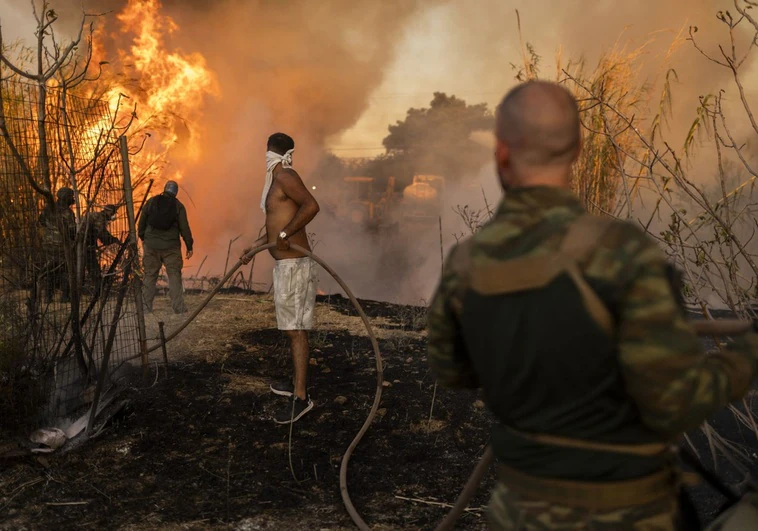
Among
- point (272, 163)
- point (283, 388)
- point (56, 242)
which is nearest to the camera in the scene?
point (56, 242)

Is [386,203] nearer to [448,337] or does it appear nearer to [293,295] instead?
[293,295]

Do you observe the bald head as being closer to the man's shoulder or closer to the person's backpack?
the man's shoulder

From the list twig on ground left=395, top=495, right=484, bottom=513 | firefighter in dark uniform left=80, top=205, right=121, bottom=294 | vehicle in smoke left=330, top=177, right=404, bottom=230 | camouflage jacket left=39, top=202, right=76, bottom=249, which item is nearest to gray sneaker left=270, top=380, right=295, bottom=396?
firefighter in dark uniform left=80, top=205, right=121, bottom=294

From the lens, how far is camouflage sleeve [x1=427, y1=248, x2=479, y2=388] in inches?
68.8

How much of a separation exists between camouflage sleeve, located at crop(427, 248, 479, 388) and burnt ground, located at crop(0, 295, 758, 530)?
2.44m

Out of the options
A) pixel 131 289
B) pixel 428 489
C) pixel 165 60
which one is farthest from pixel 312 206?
pixel 165 60

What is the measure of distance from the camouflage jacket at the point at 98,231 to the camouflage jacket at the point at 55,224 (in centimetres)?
16

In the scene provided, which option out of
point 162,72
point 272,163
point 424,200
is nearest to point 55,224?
point 272,163

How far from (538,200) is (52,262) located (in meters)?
4.52

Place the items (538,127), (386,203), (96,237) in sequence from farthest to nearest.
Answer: (386,203), (96,237), (538,127)

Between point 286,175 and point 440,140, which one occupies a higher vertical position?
point 440,140

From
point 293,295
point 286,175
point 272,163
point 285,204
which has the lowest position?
point 293,295

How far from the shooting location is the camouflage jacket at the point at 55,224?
5051 millimetres

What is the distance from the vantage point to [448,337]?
1841mm
